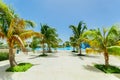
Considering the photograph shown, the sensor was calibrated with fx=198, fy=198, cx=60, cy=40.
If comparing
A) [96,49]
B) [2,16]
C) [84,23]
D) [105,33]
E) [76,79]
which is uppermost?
[84,23]

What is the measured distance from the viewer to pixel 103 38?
16.0m

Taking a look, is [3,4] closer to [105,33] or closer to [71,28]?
[105,33]

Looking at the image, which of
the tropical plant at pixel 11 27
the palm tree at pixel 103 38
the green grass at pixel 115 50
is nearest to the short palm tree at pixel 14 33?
the tropical plant at pixel 11 27

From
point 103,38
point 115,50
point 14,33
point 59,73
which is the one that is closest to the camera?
point 59,73

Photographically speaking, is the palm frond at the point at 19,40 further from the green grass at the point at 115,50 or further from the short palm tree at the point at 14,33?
the green grass at the point at 115,50

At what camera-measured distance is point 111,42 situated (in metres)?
16.2

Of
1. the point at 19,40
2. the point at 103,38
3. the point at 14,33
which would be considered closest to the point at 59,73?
the point at 19,40

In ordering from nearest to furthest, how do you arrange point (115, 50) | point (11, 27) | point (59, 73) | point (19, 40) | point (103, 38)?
point (19, 40) < point (59, 73) < point (11, 27) < point (115, 50) < point (103, 38)

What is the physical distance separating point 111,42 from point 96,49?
134cm

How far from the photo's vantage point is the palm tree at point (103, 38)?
1575 cm

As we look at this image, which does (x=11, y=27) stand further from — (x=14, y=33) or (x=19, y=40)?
Result: (x=19, y=40)

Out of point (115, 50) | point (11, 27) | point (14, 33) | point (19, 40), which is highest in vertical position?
point (11, 27)

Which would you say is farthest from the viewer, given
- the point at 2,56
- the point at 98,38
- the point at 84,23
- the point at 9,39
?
the point at 84,23

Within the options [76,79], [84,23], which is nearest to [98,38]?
[76,79]
